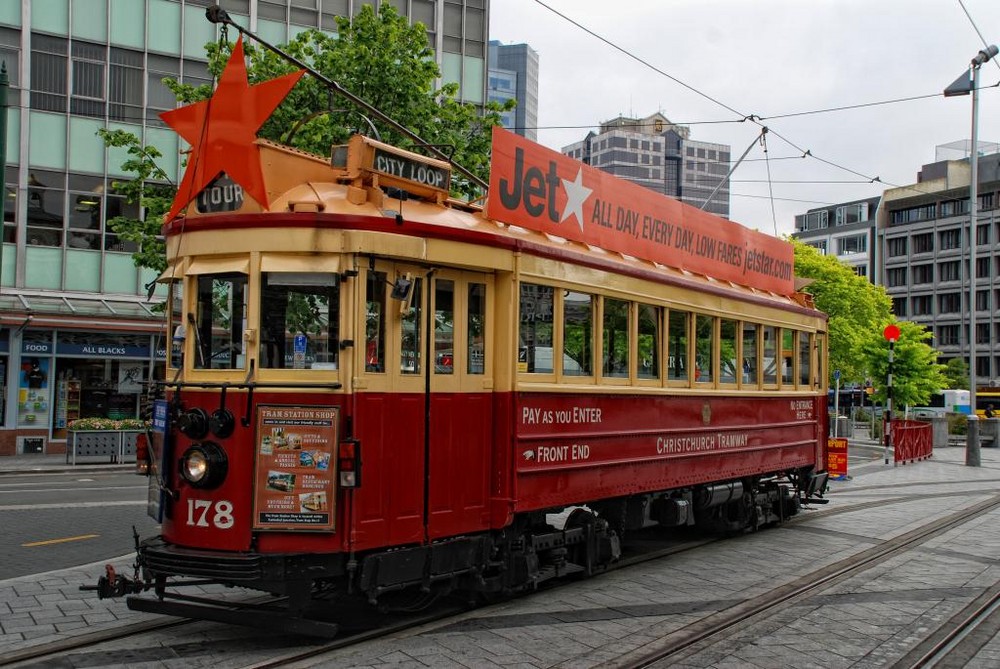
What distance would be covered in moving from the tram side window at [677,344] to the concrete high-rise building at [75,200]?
1884 cm

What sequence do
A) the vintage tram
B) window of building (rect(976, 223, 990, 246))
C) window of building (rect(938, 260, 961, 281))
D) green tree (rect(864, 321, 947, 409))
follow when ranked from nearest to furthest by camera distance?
the vintage tram, green tree (rect(864, 321, 947, 409)), window of building (rect(976, 223, 990, 246)), window of building (rect(938, 260, 961, 281))

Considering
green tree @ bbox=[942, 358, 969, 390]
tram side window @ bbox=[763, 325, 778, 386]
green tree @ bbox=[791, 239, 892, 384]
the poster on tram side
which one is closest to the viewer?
tram side window @ bbox=[763, 325, 778, 386]

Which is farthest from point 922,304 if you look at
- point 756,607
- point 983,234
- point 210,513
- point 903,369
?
point 210,513

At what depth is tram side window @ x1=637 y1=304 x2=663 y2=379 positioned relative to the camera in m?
9.58

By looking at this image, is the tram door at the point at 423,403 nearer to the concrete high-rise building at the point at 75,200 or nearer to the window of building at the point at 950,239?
the concrete high-rise building at the point at 75,200

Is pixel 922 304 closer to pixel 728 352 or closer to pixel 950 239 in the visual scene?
pixel 950 239

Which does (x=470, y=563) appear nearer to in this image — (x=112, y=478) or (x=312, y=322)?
(x=312, y=322)

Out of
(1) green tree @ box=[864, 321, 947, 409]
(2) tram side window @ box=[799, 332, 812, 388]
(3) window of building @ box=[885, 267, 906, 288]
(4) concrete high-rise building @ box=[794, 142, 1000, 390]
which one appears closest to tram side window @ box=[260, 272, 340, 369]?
(2) tram side window @ box=[799, 332, 812, 388]

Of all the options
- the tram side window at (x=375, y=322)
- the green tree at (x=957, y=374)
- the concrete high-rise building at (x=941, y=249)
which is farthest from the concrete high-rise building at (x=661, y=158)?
the tram side window at (x=375, y=322)

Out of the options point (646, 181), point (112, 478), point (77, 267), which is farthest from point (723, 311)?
point (646, 181)

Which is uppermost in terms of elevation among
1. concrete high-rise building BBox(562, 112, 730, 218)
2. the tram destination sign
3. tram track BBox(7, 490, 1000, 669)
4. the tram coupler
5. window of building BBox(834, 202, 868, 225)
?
concrete high-rise building BBox(562, 112, 730, 218)

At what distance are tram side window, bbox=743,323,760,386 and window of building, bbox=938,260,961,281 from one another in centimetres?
7461

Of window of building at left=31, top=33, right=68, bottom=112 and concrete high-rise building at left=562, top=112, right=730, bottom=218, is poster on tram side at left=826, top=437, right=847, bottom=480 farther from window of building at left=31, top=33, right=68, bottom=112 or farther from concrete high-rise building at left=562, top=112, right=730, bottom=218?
concrete high-rise building at left=562, top=112, right=730, bottom=218

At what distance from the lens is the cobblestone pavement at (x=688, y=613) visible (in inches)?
266
